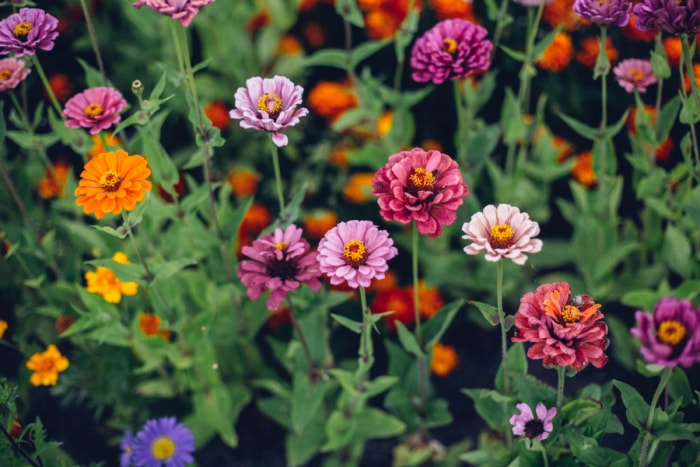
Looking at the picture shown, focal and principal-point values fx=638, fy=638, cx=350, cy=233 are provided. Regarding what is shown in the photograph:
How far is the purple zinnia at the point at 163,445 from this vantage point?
211 centimetres

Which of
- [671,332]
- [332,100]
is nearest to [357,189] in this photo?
[332,100]

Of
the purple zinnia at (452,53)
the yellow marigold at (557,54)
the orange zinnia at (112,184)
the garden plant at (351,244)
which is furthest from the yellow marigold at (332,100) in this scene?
the orange zinnia at (112,184)

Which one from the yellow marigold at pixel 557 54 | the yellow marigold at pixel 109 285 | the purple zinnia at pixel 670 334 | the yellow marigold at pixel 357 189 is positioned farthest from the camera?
the yellow marigold at pixel 357 189

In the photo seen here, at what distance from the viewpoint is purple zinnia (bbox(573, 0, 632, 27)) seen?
173 centimetres

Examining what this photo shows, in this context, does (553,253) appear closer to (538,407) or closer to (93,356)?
(538,407)

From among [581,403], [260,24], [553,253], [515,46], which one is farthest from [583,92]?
[260,24]

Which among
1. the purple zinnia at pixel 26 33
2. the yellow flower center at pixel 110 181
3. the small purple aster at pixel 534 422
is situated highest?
the purple zinnia at pixel 26 33

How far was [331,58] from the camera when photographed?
92.8 inches

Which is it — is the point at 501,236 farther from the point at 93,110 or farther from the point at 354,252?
the point at 93,110

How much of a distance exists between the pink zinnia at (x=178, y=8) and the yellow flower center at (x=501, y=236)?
0.90 meters

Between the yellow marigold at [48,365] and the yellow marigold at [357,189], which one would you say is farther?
the yellow marigold at [357,189]

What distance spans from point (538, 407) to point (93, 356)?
1.63m

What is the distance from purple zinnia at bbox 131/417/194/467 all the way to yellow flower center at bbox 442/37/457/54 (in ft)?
4.97

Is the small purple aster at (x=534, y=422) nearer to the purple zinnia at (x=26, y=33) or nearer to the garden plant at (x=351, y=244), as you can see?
the garden plant at (x=351, y=244)
